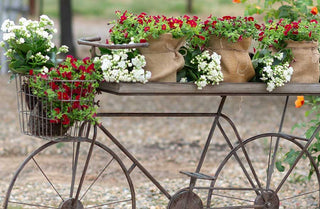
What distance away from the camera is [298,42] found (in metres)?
3.58

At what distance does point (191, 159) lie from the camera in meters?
6.28

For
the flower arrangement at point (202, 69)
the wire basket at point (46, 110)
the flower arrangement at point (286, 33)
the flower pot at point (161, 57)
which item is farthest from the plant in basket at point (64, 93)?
the flower arrangement at point (286, 33)

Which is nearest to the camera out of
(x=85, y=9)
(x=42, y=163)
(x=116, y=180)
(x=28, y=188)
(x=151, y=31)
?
(x=151, y=31)

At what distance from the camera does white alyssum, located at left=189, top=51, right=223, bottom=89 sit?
3.32 meters

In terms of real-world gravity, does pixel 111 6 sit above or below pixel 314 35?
below

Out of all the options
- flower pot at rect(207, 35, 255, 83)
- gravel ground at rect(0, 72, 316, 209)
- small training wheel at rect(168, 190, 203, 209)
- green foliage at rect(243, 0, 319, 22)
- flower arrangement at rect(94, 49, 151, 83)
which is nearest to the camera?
flower arrangement at rect(94, 49, 151, 83)

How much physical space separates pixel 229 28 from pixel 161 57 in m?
0.44

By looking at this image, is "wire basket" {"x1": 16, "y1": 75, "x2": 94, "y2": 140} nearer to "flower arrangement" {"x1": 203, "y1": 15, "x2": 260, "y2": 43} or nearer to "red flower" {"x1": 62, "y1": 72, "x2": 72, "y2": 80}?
"red flower" {"x1": 62, "y1": 72, "x2": 72, "y2": 80}

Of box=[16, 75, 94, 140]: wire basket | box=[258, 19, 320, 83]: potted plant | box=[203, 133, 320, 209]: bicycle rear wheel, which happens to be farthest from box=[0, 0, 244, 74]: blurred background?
box=[16, 75, 94, 140]: wire basket

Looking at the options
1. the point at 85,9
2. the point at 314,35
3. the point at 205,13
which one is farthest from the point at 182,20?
the point at 85,9

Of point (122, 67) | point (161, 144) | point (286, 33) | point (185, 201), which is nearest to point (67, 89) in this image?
point (122, 67)

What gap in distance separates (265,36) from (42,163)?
3.17 meters

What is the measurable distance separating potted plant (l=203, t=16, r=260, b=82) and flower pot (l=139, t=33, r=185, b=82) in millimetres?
250

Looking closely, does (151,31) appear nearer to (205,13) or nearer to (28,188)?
(28,188)
